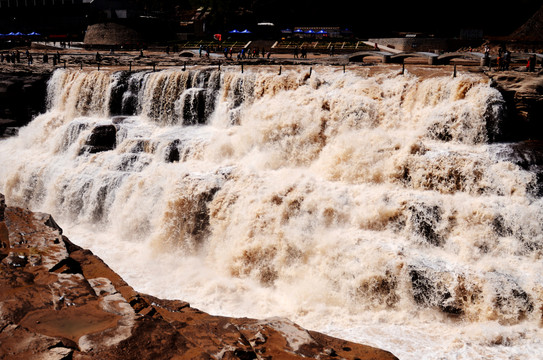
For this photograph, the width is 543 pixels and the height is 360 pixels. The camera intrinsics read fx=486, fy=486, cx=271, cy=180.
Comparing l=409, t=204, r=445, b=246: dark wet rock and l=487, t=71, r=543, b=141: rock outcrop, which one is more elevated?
l=487, t=71, r=543, b=141: rock outcrop

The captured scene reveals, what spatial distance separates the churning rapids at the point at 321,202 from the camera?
12.9m

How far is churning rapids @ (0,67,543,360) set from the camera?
42.4 feet

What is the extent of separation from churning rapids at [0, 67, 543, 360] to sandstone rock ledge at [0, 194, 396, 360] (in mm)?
2184

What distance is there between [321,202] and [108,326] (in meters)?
8.40

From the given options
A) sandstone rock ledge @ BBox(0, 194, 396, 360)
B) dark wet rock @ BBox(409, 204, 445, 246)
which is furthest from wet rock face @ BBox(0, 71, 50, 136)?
dark wet rock @ BBox(409, 204, 445, 246)

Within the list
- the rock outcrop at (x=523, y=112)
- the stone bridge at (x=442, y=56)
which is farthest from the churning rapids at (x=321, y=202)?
the stone bridge at (x=442, y=56)

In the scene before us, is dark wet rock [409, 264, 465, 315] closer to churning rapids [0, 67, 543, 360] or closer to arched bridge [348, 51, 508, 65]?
churning rapids [0, 67, 543, 360]

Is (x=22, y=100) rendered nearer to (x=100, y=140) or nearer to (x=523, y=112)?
(x=100, y=140)

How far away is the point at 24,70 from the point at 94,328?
2746 cm

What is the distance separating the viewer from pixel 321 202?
1622 centimetres

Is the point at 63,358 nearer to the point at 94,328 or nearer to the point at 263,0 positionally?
the point at 94,328

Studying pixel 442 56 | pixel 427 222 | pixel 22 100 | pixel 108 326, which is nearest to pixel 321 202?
pixel 427 222

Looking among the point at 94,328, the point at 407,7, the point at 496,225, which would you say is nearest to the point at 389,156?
the point at 496,225

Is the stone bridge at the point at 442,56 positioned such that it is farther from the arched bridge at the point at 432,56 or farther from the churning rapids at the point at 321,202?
the churning rapids at the point at 321,202
